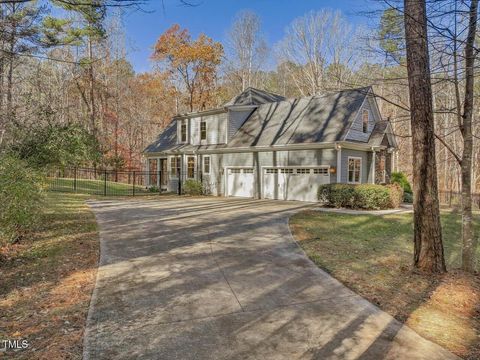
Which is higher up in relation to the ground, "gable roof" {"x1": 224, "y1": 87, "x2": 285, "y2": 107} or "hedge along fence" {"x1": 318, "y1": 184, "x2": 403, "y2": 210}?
"gable roof" {"x1": 224, "y1": 87, "x2": 285, "y2": 107}

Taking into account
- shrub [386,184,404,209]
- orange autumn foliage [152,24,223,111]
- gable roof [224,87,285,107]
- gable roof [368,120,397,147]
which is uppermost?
orange autumn foliage [152,24,223,111]

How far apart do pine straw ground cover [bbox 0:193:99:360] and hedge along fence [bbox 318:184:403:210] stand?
371 inches

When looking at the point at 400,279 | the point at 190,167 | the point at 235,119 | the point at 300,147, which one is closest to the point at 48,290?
the point at 400,279

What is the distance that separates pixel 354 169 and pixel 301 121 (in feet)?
11.9

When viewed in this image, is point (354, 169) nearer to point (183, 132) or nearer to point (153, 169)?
point (183, 132)

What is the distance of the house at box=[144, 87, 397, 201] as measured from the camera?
1593 centimetres

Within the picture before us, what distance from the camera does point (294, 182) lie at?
55.5 feet

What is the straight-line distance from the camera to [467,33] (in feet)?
15.9

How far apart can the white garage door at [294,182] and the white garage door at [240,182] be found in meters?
0.90

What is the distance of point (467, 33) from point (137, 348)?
581cm

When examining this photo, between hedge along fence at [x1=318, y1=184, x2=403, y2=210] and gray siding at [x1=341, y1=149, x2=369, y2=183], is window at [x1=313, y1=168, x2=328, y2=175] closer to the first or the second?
gray siding at [x1=341, y1=149, x2=369, y2=183]

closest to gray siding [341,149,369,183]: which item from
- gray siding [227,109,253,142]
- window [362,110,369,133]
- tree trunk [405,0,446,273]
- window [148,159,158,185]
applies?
window [362,110,369,133]

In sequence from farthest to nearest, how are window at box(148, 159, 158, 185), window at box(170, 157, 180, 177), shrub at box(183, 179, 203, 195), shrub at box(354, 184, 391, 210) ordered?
window at box(148, 159, 158, 185)
window at box(170, 157, 180, 177)
shrub at box(183, 179, 203, 195)
shrub at box(354, 184, 391, 210)

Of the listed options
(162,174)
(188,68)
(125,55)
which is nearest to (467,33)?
(162,174)
